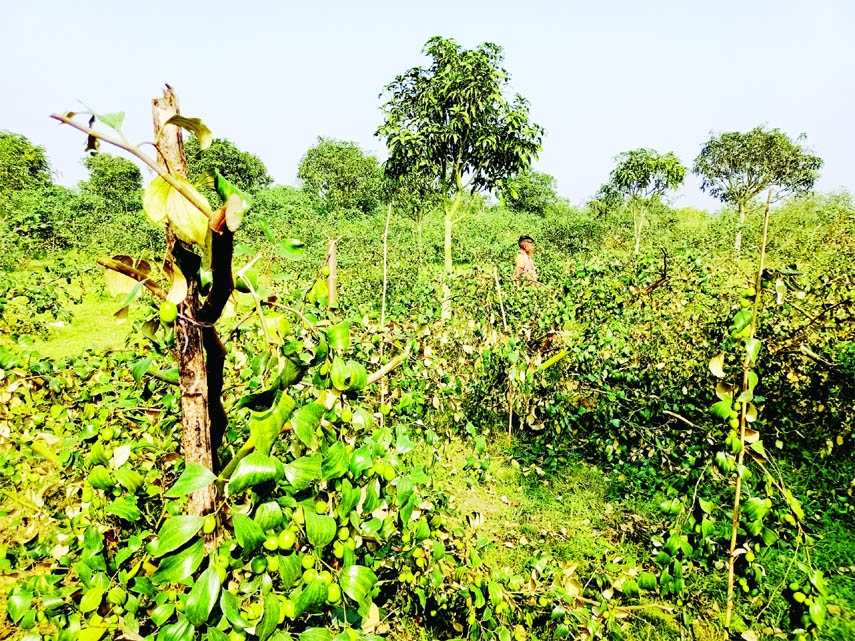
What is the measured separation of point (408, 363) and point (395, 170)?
601cm

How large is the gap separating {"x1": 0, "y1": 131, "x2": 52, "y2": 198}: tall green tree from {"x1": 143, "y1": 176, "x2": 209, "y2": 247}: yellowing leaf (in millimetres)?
21994

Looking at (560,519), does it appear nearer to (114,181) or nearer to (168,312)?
(168,312)

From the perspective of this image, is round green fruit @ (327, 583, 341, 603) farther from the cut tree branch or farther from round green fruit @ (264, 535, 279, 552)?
the cut tree branch

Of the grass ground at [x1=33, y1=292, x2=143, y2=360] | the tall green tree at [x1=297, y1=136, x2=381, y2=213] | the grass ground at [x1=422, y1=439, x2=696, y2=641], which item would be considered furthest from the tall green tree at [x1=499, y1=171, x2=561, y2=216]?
the grass ground at [x1=422, y1=439, x2=696, y2=641]

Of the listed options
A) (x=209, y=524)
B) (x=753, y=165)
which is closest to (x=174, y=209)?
(x=209, y=524)

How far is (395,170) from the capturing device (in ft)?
26.0

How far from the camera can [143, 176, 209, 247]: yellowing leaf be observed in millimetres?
558

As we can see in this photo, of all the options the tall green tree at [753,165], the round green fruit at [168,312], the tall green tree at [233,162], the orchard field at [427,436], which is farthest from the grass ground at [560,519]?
the tall green tree at [233,162]

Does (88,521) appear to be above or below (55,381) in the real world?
below

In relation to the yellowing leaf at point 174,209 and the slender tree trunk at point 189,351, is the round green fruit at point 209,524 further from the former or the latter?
the yellowing leaf at point 174,209

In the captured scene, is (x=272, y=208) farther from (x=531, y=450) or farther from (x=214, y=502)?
(x=214, y=502)

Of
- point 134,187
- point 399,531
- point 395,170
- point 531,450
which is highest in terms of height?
point 134,187

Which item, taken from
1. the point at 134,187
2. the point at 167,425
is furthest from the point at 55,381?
the point at 134,187

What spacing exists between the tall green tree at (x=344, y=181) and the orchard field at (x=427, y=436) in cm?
1560
